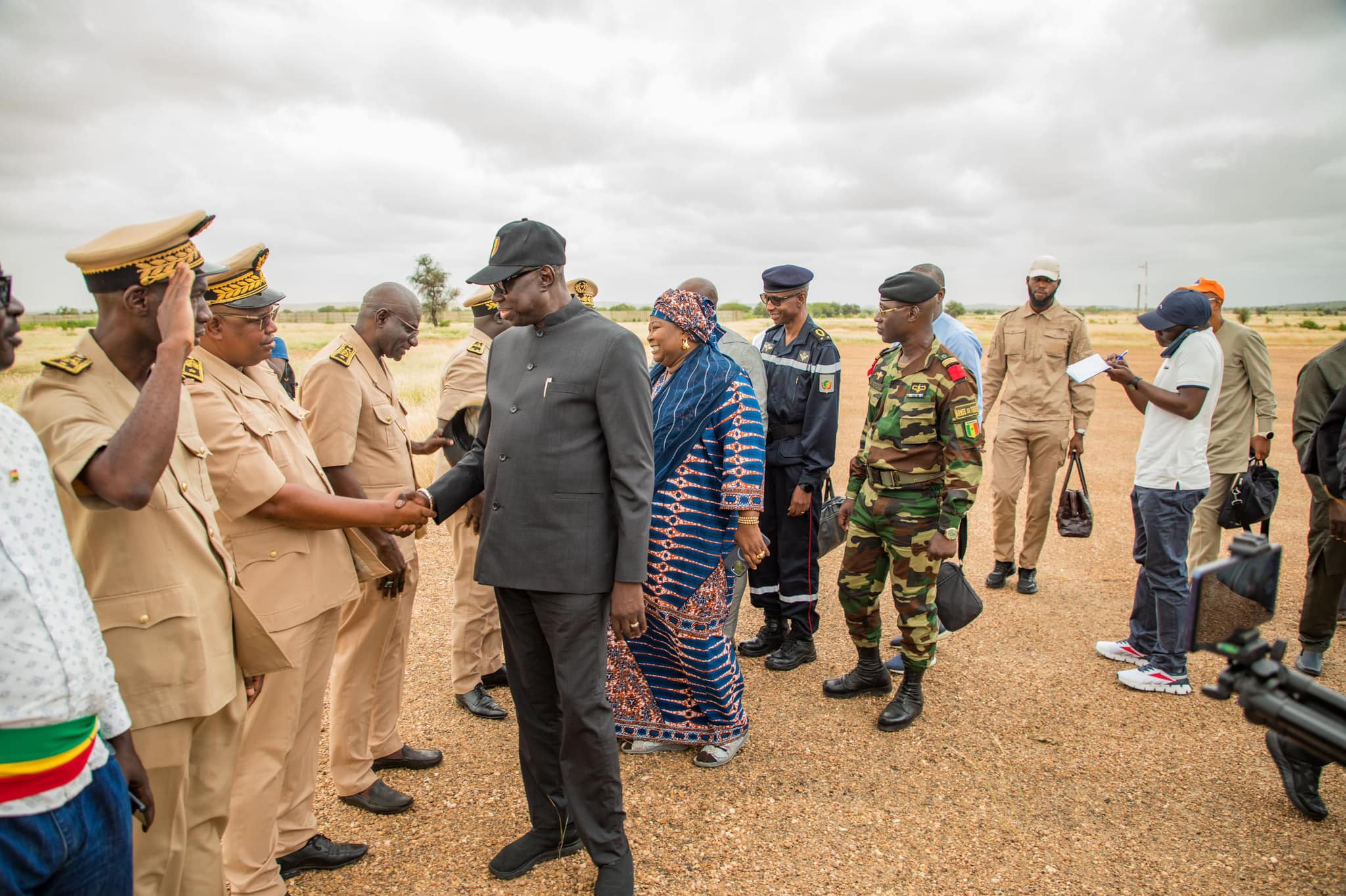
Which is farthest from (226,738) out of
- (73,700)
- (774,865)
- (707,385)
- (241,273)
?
(707,385)

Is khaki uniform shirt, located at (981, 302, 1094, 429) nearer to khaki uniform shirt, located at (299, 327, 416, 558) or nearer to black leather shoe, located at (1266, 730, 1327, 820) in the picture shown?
black leather shoe, located at (1266, 730, 1327, 820)

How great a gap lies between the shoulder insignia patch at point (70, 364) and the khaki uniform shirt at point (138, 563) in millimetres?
11

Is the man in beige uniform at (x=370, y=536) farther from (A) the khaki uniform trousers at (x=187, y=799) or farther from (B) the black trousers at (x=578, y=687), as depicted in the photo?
(A) the khaki uniform trousers at (x=187, y=799)

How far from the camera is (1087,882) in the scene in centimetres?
306

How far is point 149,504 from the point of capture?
212cm

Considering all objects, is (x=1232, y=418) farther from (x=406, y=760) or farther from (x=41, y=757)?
(x=41, y=757)

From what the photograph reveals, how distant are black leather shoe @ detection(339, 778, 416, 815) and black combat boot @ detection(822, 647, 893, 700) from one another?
2425mm

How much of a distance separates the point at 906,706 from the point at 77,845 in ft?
12.3

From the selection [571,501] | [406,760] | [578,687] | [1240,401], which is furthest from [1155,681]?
[406,760]

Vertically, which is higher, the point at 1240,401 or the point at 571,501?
the point at 1240,401

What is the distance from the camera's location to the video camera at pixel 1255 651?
1692mm

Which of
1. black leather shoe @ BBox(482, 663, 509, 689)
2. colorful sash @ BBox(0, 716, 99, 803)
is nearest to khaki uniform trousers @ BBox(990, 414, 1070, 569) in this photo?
black leather shoe @ BBox(482, 663, 509, 689)

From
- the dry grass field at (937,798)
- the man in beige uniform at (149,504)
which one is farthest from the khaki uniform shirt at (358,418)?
the dry grass field at (937,798)

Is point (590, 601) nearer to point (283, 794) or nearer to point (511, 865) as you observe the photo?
point (511, 865)
